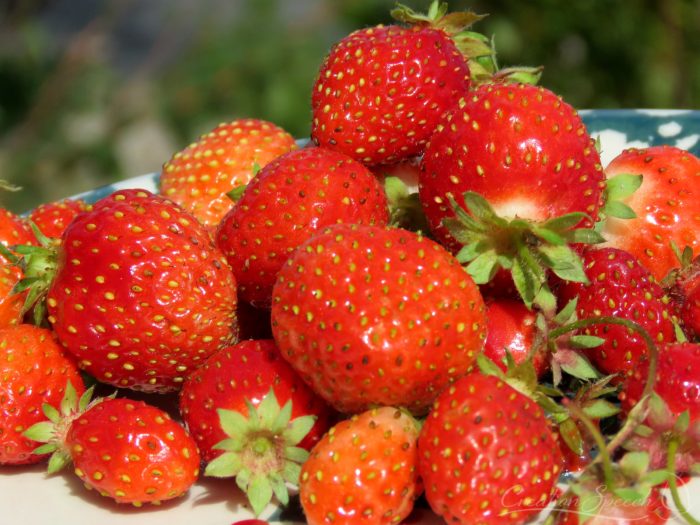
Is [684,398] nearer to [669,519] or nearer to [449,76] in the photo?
[669,519]

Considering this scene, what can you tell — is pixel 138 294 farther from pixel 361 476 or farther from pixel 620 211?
pixel 620 211

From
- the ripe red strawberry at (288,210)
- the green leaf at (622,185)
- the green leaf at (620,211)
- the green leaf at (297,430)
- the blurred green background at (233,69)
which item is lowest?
the blurred green background at (233,69)

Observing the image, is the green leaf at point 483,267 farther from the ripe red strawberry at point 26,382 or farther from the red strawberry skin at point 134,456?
the ripe red strawberry at point 26,382

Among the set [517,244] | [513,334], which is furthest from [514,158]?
[513,334]

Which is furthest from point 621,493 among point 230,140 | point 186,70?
point 186,70

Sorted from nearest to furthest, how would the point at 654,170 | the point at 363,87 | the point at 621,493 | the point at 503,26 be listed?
the point at 621,493, the point at 363,87, the point at 654,170, the point at 503,26

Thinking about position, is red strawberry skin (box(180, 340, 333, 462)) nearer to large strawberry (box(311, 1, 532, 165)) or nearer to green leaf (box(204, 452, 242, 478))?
green leaf (box(204, 452, 242, 478))

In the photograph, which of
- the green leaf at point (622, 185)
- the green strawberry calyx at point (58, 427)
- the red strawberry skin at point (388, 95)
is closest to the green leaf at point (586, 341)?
the green leaf at point (622, 185)
